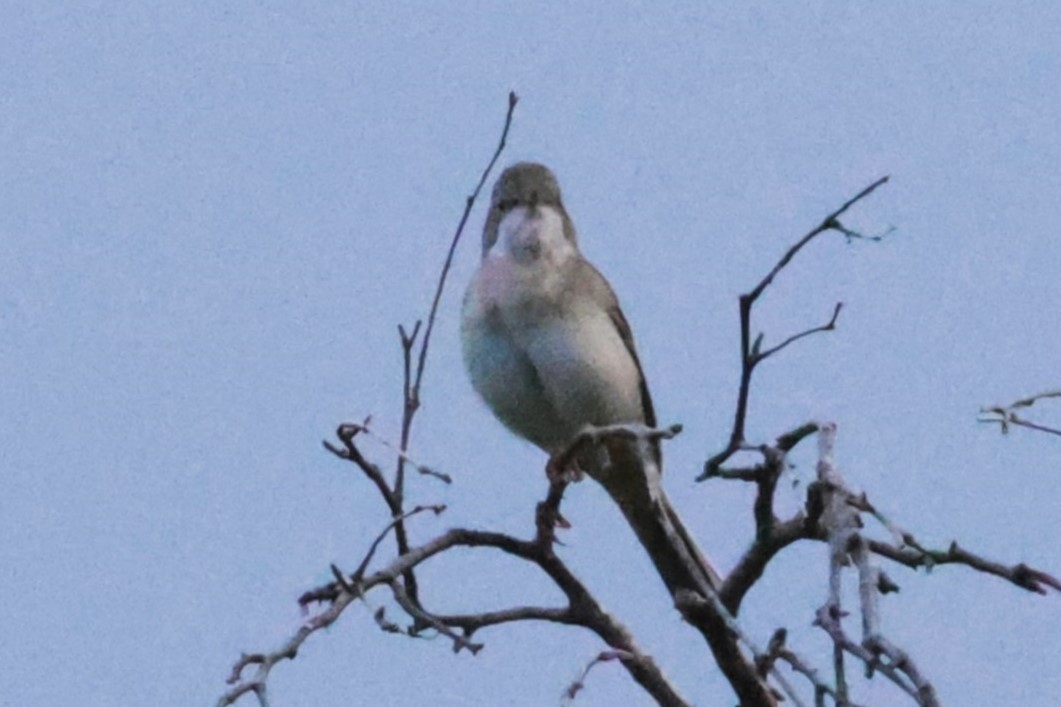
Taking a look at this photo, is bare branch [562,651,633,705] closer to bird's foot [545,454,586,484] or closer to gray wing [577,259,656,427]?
bird's foot [545,454,586,484]

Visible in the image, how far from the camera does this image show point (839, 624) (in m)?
3.27

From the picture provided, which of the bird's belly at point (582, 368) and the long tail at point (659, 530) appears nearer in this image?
the long tail at point (659, 530)

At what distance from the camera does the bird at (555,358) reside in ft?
21.7

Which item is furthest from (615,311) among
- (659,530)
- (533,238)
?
(659,530)

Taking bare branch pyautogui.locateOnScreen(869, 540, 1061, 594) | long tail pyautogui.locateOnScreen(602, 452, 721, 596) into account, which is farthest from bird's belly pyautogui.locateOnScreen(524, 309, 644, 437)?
bare branch pyautogui.locateOnScreen(869, 540, 1061, 594)

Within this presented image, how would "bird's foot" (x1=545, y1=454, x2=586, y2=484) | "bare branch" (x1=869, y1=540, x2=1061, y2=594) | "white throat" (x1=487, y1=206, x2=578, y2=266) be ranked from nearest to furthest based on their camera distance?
"bare branch" (x1=869, y1=540, x2=1061, y2=594)
"bird's foot" (x1=545, y1=454, x2=586, y2=484)
"white throat" (x1=487, y1=206, x2=578, y2=266)

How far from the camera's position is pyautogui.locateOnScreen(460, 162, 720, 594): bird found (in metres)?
6.61

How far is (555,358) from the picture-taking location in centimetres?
664

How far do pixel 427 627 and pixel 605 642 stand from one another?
0.50 meters

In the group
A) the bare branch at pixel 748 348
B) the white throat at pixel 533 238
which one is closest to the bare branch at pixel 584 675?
the bare branch at pixel 748 348

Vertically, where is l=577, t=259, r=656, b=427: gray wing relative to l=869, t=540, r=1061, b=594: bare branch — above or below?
above

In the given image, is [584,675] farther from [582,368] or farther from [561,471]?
[582,368]

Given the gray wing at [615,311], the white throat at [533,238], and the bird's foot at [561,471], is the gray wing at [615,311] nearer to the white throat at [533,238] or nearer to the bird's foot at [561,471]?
the white throat at [533,238]

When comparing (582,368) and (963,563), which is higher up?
(582,368)
